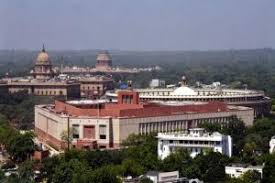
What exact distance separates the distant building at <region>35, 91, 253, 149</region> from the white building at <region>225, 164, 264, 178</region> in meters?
16.3

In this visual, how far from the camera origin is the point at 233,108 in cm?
7262

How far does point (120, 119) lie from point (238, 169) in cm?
1676

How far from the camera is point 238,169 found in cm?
4591

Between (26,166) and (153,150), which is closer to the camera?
(26,166)

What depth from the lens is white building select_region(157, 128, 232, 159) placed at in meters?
52.2

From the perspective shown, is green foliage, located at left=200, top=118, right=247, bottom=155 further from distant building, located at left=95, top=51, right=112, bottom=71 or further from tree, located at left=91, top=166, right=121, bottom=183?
distant building, located at left=95, top=51, right=112, bottom=71

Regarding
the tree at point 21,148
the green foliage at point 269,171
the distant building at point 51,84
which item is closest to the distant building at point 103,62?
the distant building at point 51,84

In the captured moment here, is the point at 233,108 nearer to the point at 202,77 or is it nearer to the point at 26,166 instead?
the point at 26,166

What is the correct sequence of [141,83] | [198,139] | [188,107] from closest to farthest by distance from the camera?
[198,139] < [188,107] < [141,83]

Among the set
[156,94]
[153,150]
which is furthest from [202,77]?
[153,150]

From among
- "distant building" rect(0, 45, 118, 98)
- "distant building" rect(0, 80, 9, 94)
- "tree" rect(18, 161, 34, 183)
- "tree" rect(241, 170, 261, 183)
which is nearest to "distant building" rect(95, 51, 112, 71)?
"distant building" rect(0, 45, 118, 98)

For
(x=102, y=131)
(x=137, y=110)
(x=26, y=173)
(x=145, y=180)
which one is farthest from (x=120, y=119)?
Answer: (x=145, y=180)

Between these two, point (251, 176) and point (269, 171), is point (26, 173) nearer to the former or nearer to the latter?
point (251, 176)

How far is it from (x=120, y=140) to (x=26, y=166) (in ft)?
45.8
